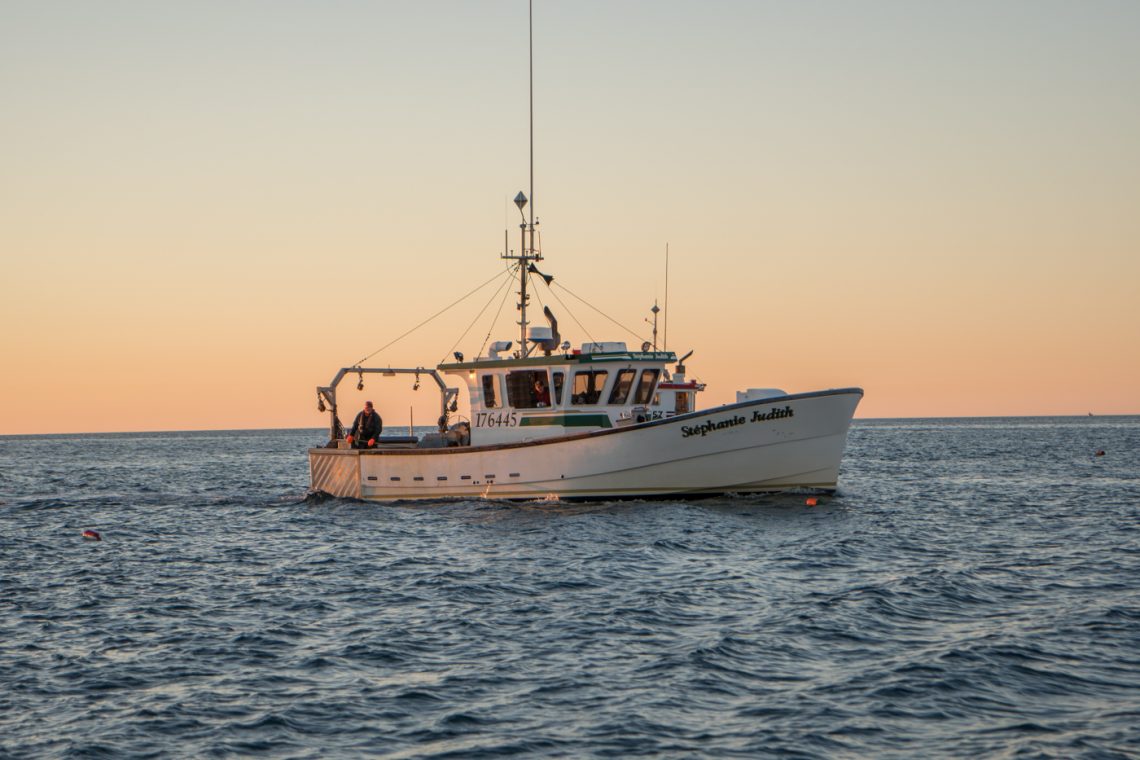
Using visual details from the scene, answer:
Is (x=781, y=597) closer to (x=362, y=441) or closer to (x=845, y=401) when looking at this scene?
(x=845, y=401)

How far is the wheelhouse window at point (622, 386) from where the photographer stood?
96.3 feet

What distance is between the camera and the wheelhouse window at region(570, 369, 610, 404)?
95.9ft

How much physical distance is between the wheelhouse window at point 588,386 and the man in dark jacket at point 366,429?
6812mm

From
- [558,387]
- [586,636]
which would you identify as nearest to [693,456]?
[558,387]

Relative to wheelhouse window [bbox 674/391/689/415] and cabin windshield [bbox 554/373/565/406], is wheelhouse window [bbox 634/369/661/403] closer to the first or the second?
wheelhouse window [bbox 674/391/689/415]

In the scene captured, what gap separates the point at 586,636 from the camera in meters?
14.3

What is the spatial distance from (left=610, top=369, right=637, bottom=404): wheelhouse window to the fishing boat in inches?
1.1

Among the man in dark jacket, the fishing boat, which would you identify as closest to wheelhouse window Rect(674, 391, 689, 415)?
the fishing boat

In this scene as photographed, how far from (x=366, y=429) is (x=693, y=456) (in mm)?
10692

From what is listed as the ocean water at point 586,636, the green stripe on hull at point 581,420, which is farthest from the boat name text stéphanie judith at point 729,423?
the green stripe on hull at point 581,420

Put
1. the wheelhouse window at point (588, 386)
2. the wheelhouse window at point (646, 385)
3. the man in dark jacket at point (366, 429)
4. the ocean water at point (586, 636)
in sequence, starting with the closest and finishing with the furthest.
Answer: the ocean water at point (586, 636) < the wheelhouse window at point (588, 386) < the wheelhouse window at point (646, 385) < the man in dark jacket at point (366, 429)

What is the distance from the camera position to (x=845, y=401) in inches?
1085

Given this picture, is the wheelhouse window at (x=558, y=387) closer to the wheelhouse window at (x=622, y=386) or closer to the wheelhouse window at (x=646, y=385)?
the wheelhouse window at (x=622, y=386)

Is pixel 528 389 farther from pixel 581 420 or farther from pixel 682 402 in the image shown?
pixel 682 402
